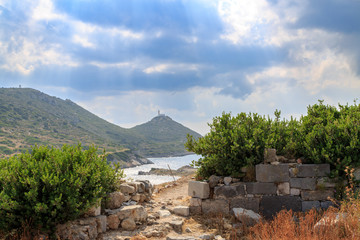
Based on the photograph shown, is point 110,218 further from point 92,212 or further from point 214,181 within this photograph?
point 214,181

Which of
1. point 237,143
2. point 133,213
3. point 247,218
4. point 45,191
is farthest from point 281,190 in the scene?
point 45,191

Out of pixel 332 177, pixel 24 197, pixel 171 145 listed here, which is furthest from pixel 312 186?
pixel 171 145

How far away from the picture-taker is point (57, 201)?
6.43 metres

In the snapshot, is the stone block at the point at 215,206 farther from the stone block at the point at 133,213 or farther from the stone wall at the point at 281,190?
the stone block at the point at 133,213

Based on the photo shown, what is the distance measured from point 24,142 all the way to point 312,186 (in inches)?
2257

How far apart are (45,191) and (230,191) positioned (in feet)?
17.3

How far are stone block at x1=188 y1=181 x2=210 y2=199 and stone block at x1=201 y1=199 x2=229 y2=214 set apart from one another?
8.7 inches

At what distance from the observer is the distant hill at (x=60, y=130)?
196 ft

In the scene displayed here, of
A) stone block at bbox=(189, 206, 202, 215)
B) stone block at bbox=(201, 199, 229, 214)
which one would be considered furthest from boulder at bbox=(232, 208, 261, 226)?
stone block at bbox=(189, 206, 202, 215)

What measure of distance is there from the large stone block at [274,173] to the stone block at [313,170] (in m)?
0.42

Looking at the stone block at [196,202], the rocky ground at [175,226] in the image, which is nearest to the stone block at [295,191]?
the rocky ground at [175,226]

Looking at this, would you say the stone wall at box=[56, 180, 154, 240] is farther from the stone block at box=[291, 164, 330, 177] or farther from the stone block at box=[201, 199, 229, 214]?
the stone block at box=[291, 164, 330, 177]

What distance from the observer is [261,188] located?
29.0 ft

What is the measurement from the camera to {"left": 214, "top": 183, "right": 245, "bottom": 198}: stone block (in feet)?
29.4
